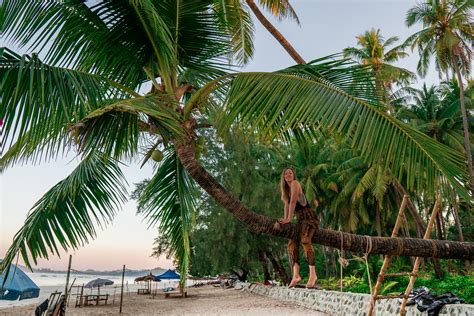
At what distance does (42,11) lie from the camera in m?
3.53

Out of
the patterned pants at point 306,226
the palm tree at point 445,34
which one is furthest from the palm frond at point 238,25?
the palm tree at point 445,34

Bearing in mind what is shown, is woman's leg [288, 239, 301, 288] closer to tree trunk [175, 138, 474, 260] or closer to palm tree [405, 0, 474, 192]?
tree trunk [175, 138, 474, 260]

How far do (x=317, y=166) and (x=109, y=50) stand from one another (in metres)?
24.2

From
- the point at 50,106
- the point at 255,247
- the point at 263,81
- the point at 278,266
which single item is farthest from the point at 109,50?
the point at 278,266

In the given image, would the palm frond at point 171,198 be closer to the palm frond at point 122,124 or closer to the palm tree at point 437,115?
the palm frond at point 122,124

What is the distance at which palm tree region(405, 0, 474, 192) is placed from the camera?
Result: 19.8 metres

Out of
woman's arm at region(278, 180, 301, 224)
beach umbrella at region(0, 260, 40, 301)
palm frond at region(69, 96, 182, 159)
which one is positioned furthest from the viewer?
beach umbrella at region(0, 260, 40, 301)

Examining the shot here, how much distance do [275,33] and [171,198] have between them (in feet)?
15.6

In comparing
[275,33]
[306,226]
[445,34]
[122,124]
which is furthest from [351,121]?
[445,34]

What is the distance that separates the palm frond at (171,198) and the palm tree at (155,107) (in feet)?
1.93

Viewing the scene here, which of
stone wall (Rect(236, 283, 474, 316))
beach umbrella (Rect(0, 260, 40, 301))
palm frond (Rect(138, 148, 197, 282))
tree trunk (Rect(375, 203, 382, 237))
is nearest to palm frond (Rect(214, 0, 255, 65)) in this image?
palm frond (Rect(138, 148, 197, 282))

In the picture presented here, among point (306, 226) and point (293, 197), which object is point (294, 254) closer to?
point (293, 197)

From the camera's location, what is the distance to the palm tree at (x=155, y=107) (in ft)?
8.60

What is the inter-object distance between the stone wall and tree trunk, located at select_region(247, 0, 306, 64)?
15.8 feet
